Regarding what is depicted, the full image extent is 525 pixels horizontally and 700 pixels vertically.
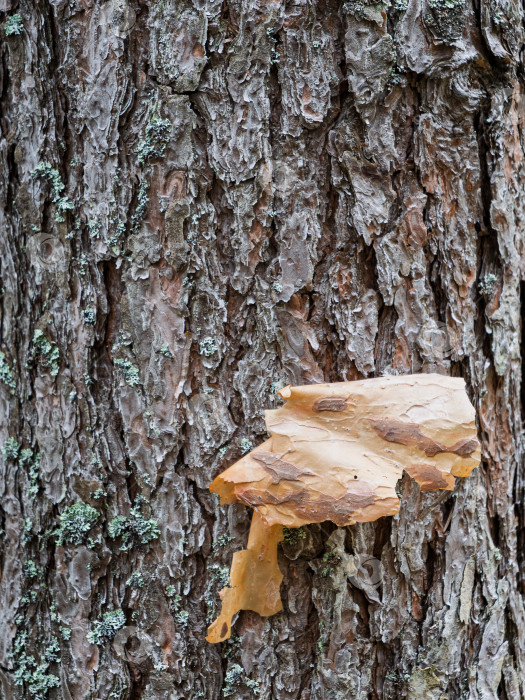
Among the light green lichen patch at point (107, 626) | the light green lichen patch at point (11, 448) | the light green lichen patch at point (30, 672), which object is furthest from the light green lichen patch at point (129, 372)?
the light green lichen patch at point (30, 672)

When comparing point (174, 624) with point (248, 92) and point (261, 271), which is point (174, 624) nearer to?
point (261, 271)

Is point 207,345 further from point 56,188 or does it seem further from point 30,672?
point 30,672

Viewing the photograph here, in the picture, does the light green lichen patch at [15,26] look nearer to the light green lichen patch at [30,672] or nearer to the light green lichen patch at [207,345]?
the light green lichen patch at [207,345]

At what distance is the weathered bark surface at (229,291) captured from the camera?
144 cm

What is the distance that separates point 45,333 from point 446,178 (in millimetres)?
1228

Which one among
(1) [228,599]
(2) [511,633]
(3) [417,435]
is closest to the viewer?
(3) [417,435]

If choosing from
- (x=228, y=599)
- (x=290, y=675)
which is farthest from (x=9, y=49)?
(x=290, y=675)

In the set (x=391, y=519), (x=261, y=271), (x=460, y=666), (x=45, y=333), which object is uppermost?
(x=261, y=271)

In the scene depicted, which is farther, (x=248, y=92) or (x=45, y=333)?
(x=45, y=333)

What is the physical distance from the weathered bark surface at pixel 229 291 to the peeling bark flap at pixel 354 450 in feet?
0.61

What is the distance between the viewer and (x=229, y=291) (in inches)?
57.9

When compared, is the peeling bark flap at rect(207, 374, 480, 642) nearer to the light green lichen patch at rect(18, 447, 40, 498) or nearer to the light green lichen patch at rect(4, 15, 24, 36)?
the light green lichen patch at rect(18, 447, 40, 498)

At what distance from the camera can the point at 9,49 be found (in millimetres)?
1545

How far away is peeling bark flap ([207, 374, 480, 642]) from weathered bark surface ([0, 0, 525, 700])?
0.61 feet
